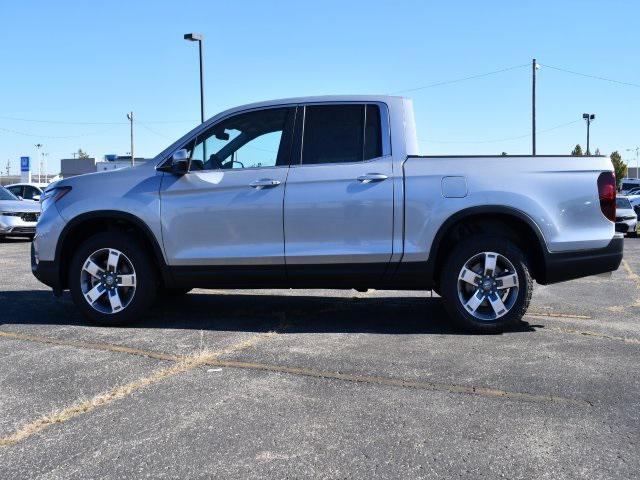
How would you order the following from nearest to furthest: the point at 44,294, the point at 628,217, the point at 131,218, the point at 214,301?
the point at 131,218 → the point at 214,301 → the point at 44,294 → the point at 628,217

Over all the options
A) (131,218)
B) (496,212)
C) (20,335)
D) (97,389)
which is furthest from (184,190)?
(496,212)

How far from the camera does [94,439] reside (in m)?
3.21

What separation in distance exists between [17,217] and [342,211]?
13926 mm

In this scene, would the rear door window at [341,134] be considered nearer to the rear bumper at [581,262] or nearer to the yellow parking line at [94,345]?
the rear bumper at [581,262]

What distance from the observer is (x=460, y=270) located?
5602 millimetres

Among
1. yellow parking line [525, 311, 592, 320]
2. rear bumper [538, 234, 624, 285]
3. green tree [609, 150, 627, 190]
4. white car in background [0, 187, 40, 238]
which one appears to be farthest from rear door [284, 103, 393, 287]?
green tree [609, 150, 627, 190]

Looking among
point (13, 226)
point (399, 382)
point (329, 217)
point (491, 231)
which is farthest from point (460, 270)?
point (13, 226)

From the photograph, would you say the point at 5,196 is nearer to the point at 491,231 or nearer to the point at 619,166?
the point at 491,231

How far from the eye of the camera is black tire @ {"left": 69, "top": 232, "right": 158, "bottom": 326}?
5914mm

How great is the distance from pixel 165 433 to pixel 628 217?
60.3ft

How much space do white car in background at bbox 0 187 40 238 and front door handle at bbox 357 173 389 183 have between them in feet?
44.8

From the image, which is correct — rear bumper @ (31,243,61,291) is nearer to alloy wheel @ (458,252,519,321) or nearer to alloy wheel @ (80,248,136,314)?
alloy wheel @ (80,248,136,314)

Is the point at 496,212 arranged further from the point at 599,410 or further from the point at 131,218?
the point at 131,218

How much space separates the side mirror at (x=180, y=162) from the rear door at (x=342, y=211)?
0.95 metres
